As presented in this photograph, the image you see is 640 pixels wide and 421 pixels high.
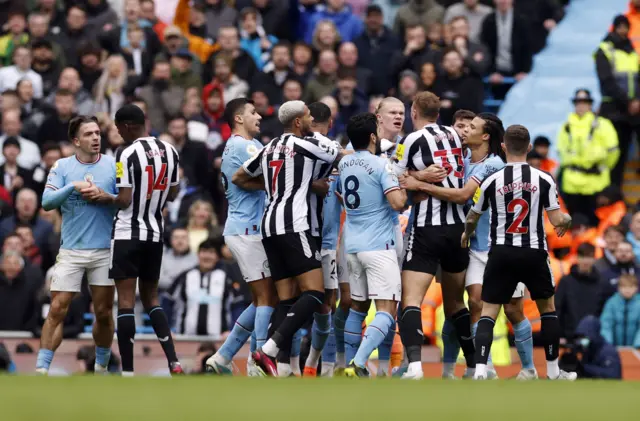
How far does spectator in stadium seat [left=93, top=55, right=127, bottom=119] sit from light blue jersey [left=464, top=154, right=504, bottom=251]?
8.98 m

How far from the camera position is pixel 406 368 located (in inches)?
574

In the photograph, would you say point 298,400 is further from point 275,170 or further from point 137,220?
point 137,220

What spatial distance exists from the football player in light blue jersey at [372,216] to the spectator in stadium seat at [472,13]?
1013 cm

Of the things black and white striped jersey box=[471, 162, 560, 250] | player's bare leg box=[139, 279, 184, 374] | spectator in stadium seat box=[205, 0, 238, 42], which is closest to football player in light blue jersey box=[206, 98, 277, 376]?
player's bare leg box=[139, 279, 184, 374]

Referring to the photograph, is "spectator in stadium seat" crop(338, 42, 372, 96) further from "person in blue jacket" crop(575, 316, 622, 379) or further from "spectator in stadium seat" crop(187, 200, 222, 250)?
"person in blue jacket" crop(575, 316, 622, 379)

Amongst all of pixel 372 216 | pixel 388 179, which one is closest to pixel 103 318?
pixel 372 216

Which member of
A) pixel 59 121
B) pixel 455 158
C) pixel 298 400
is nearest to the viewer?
pixel 298 400

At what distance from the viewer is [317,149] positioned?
13.6 m

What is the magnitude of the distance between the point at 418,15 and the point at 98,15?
5132 mm

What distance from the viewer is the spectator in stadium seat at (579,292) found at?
61.0ft

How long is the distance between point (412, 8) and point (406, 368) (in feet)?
34.1

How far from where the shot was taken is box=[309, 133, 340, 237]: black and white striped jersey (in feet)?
45.1

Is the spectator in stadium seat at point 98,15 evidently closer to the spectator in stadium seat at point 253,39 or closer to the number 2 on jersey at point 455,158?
the spectator in stadium seat at point 253,39

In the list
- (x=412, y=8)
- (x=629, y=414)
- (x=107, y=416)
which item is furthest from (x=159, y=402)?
(x=412, y=8)
